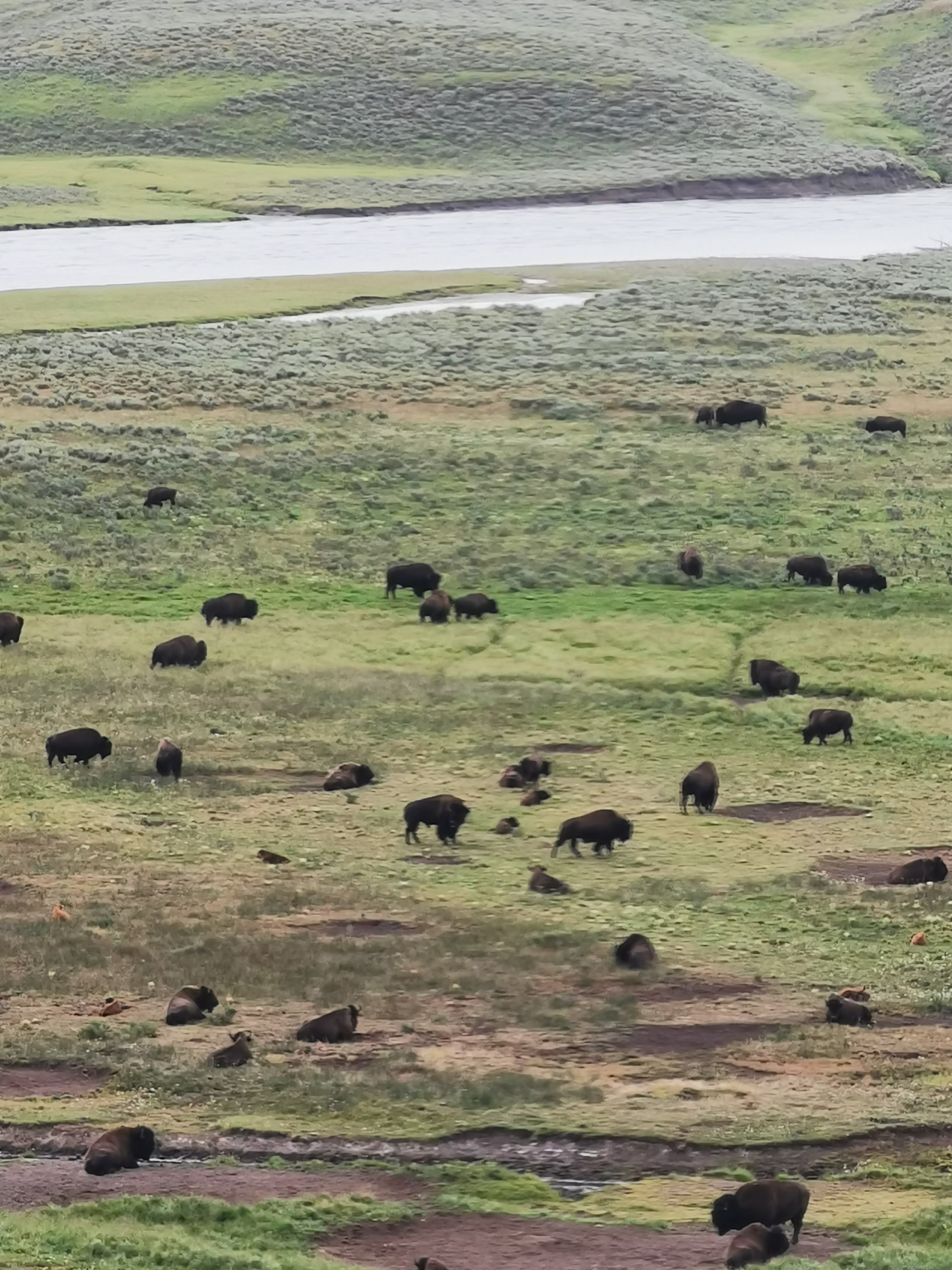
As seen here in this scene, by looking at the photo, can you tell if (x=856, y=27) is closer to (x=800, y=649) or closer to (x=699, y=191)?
(x=699, y=191)

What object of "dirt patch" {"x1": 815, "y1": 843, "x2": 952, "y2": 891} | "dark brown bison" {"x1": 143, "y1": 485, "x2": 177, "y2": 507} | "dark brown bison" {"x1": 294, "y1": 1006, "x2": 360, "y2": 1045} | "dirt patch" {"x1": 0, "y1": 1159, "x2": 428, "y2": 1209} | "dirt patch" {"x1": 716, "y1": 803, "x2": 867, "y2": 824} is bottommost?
"dark brown bison" {"x1": 143, "y1": 485, "x2": 177, "y2": 507}

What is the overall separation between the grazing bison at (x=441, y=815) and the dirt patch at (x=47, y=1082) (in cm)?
727

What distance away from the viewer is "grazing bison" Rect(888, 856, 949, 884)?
2278cm

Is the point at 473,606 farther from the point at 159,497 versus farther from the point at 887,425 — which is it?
the point at 887,425

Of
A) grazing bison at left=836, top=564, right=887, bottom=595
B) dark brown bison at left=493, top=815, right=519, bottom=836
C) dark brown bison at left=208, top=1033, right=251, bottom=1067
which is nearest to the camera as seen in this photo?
dark brown bison at left=208, top=1033, right=251, bottom=1067

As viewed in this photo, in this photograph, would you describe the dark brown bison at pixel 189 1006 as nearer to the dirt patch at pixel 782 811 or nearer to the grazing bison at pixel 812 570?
the dirt patch at pixel 782 811

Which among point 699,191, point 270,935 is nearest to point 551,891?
point 270,935

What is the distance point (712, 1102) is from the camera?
1692 centimetres

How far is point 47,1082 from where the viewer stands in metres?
17.5

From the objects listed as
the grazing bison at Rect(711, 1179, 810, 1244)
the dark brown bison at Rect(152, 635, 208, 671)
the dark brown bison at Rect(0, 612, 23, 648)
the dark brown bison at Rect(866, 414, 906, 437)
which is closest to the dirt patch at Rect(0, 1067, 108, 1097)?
the grazing bison at Rect(711, 1179, 810, 1244)

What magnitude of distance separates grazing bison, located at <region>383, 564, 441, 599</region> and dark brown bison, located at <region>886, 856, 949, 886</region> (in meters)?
14.7

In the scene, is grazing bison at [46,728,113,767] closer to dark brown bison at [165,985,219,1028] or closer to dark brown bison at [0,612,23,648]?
dark brown bison at [0,612,23,648]

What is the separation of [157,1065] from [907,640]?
1889 centimetres

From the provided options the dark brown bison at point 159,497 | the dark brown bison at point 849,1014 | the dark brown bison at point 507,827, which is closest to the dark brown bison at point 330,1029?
the dark brown bison at point 849,1014
